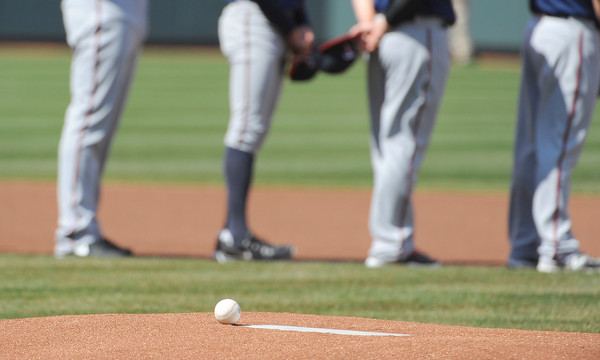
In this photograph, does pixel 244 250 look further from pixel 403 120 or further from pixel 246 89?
pixel 403 120

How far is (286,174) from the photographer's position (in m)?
9.34

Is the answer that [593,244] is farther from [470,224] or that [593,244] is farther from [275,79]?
[275,79]

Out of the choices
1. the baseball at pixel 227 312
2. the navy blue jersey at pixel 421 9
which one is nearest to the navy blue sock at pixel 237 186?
→ the navy blue jersey at pixel 421 9

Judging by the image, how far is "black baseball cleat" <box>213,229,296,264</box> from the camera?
191 inches

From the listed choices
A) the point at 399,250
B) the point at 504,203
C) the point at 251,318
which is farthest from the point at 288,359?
the point at 504,203

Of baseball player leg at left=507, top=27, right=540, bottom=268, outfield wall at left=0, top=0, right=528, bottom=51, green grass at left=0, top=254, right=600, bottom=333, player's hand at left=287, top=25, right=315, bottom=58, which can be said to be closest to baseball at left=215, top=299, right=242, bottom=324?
green grass at left=0, top=254, right=600, bottom=333

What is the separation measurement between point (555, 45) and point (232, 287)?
1826mm

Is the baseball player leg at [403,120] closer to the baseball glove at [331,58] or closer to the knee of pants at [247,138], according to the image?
the baseball glove at [331,58]

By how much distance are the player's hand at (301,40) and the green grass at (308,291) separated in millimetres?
1012

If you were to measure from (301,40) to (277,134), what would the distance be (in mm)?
7803

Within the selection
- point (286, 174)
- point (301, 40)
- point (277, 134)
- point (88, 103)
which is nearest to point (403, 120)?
point (301, 40)

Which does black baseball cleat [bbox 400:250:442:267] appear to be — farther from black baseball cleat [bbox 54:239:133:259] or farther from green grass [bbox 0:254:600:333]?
black baseball cleat [bbox 54:239:133:259]

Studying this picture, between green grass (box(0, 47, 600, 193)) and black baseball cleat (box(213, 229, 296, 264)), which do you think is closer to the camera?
black baseball cleat (box(213, 229, 296, 264))

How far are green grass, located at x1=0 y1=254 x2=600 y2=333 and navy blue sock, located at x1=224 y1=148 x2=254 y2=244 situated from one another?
0.20 m
